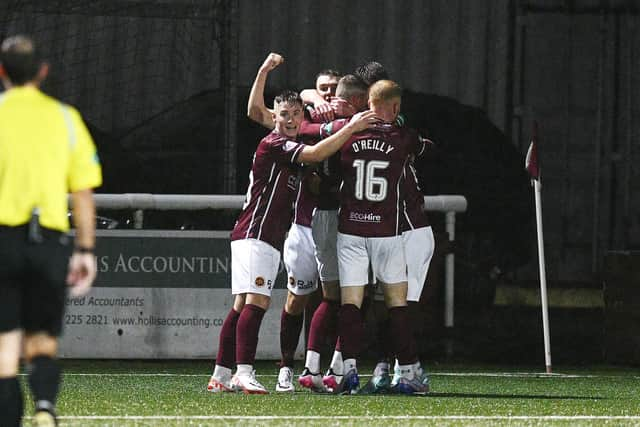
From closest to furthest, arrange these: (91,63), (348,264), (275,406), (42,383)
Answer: (42,383) < (275,406) < (348,264) < (91,63)

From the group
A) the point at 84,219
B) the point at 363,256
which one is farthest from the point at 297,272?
the point at 84,219

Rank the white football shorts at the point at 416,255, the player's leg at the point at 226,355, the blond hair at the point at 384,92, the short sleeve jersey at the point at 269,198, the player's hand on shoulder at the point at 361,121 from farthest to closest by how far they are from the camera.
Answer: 1. the white football shorts at the point at 416,255
2. the player's leg at the point at 226,355
3. the short sleeve jersey at the point at 269,198
4. the blond hair at the point at 384,92
5. the player's hand on shoulder at the point at 361,121

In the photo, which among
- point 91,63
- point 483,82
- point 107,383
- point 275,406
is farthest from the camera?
point 483,82

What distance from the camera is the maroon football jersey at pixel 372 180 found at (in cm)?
802

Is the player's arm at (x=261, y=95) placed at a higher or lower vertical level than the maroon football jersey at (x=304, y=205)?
higher

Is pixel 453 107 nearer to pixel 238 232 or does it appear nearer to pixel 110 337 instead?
pixel 110 337

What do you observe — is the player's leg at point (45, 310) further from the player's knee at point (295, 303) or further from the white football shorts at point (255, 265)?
the player's knee at point (295, 303)

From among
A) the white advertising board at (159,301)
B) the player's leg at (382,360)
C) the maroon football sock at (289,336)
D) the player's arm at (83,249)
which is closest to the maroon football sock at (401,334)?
the player's leg at (382,360)

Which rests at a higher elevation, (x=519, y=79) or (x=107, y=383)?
(x=519, y=79)

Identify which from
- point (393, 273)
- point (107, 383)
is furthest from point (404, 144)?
point (107, 383)

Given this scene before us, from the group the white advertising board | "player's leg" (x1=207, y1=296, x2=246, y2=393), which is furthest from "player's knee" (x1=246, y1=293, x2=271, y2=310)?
the white advertising board

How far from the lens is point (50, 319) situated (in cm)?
504

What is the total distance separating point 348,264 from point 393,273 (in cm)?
27

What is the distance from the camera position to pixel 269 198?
321 inches
